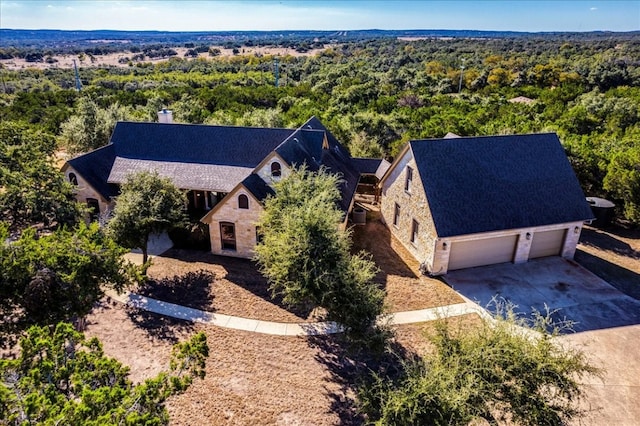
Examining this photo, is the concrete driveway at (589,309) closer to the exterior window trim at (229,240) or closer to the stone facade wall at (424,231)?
the stone facade wall at (424,231)

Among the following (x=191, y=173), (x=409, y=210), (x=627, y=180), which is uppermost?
(x=627, y=180)

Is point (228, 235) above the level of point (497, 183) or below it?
below

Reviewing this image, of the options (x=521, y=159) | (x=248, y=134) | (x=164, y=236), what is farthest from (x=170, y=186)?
(x=521, y=159)

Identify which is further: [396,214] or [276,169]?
[396,214]

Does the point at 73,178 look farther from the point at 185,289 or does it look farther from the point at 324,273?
the point at 324,273

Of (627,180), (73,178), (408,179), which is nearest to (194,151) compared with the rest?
(73,178)
